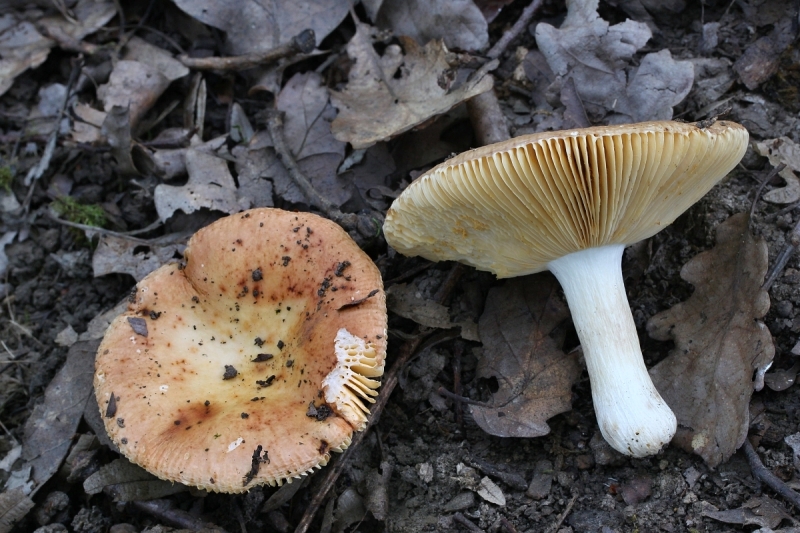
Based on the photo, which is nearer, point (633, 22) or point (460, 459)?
point (460, 459)

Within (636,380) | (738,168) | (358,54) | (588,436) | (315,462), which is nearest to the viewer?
(315,462)

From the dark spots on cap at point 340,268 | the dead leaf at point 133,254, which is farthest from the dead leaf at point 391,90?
the dead leaf at point 133,254

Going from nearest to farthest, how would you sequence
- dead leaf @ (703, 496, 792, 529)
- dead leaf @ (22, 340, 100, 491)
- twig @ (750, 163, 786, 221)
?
dead leaf @ (703, 496, 792, 529), twig @ (750, 163, 786, 221), dead leaf @ (22, 340, 100, 491)

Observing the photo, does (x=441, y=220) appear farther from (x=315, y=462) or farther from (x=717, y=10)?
(x=717, y=10)

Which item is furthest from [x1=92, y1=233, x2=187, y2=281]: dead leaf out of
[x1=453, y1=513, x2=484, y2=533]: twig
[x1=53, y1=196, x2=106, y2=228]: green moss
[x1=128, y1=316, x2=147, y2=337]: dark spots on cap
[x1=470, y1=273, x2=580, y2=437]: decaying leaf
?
[x1=453, y1=513, x2=484, y2=533]: twig

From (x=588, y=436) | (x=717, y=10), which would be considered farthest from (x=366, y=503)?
(x=717, y=10)

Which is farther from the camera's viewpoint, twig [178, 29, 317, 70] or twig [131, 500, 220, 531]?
twig [178, 29, 317, 70]

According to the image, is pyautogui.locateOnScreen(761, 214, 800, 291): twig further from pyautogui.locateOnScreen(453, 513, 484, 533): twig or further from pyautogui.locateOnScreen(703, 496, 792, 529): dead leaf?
pyautogui.locateOnScreen(453, 513, 484, 533): twig

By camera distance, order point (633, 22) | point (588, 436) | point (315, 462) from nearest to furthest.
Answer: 1. point (315, 462)
2. point (588, 436)
3. point (633, 22)
